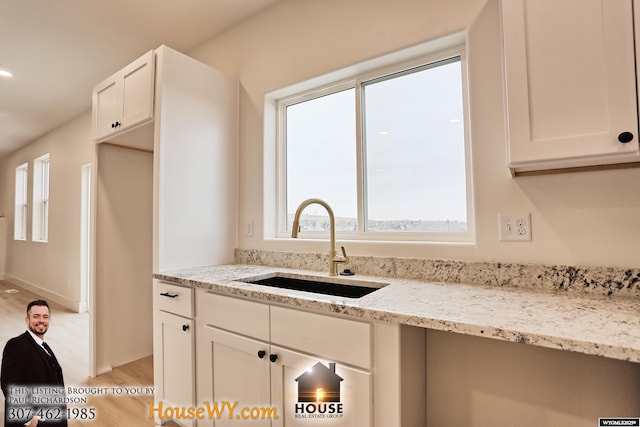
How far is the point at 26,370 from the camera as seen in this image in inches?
67.1

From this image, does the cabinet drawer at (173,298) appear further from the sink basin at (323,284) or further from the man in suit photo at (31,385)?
the man in suit photo at (31,385)

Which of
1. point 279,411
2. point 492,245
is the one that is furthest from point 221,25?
point 279,411

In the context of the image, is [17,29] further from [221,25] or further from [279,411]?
[279,411]

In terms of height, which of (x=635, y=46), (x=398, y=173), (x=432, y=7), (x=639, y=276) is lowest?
(x=639, y=276)

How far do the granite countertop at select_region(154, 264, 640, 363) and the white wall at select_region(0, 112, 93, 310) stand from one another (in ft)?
12.2

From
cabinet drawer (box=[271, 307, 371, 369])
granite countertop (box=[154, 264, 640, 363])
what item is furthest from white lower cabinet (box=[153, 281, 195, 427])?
cabinet drawer (box=[271, 307, 371, 369])

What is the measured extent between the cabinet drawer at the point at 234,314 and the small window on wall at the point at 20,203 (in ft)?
21.8

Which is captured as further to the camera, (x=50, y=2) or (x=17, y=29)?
(x=17, y=29)

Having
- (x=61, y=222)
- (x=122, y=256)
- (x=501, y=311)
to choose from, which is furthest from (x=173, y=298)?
(x=61, y=222)

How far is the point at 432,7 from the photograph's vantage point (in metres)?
1.56

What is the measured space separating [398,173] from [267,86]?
3.71 feet

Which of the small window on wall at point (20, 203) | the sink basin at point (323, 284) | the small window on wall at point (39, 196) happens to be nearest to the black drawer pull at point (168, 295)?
the sink basin at point (323, 284)

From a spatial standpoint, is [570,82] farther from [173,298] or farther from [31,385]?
[31,385]

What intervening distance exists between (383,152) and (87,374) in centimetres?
267
